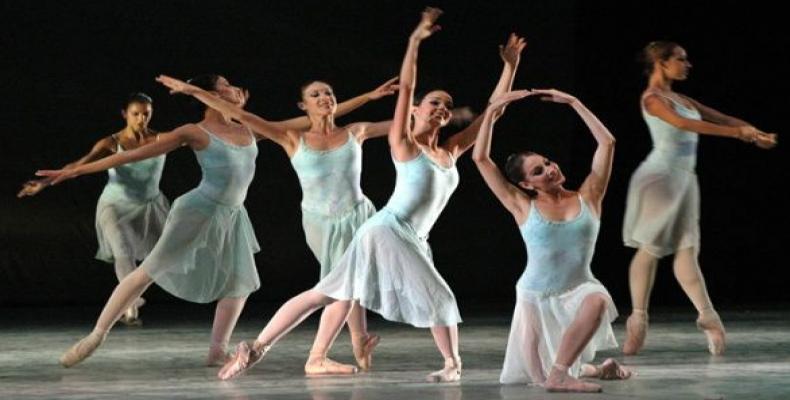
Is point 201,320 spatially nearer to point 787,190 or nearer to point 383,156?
point 383,156

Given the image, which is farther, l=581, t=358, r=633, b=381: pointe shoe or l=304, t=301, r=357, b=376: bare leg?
l=304, t=301, r=357, b=376: bare leg

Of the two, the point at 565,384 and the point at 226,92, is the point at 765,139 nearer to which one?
the point at 565,384

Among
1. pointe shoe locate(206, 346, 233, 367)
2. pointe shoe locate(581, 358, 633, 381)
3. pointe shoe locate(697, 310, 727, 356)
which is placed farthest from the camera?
pointe shoe locate(697, 310, 727, 356)

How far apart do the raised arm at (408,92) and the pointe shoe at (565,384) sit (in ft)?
3.53

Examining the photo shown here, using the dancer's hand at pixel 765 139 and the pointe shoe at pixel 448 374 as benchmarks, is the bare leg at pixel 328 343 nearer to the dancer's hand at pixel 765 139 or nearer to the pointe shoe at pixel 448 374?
the pointe shoe at pixel 448 374

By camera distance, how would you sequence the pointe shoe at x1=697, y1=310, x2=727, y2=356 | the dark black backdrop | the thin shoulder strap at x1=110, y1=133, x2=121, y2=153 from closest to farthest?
the pointe shoe at x1=697, y1=310, x2=727, y2=356
the thin shoulder strap at x1=110, y1=133, x2=121, y2=153
the dark black backdrop

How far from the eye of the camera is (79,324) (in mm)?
9336

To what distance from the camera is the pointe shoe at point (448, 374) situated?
6.17 meters

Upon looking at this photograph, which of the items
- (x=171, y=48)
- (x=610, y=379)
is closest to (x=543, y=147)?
(x=171, y=48)

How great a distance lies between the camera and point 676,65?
750cm

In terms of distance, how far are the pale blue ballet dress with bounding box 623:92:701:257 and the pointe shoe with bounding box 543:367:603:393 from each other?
6.14ft

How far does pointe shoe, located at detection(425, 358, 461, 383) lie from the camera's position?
20.2ft

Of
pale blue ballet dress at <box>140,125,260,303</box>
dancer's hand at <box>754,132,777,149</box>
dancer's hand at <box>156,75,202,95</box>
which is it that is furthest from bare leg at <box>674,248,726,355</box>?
dancer's hand at <box>156,75,202,95</box>

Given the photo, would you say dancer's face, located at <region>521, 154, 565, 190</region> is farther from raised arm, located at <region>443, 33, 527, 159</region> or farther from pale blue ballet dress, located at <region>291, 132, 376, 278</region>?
pale blue ballet dress, located at <region>291, 132, 376, 278</region>
